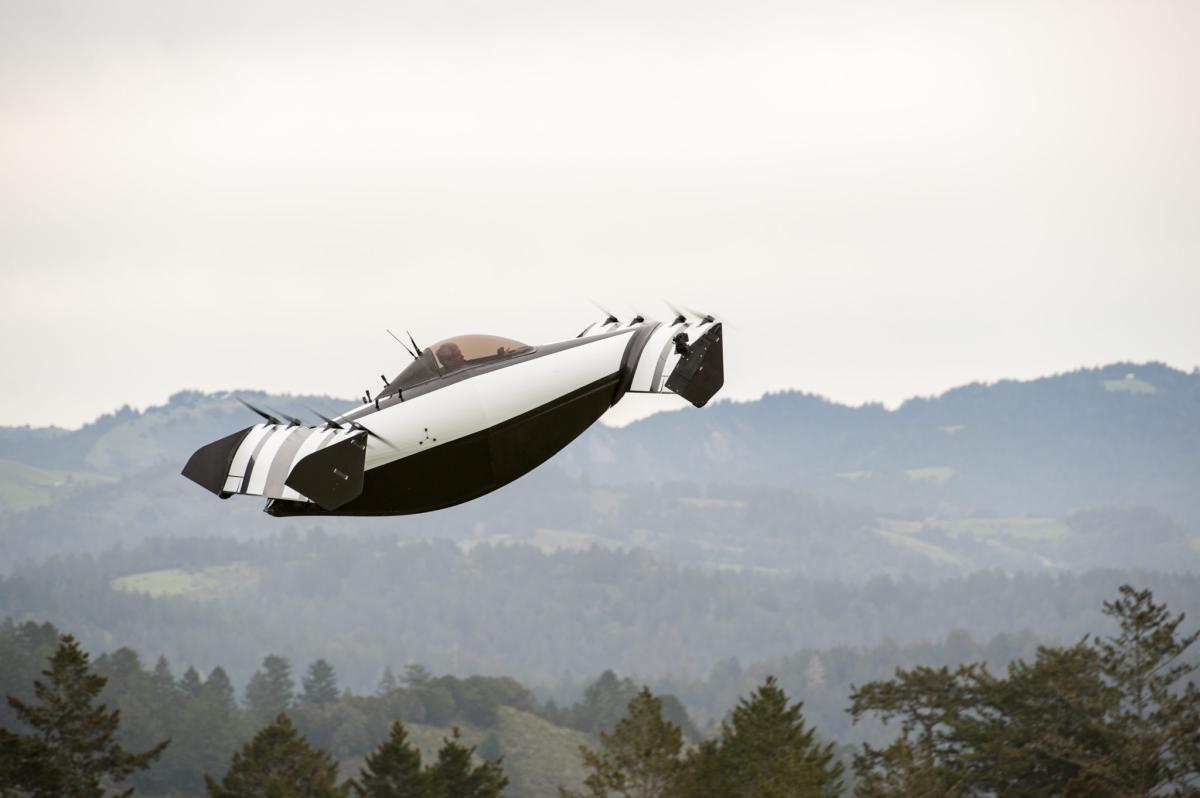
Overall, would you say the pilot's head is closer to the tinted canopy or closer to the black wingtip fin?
the tinted canopy

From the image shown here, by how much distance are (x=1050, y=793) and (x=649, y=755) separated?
35438 mm

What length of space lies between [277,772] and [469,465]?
354ft

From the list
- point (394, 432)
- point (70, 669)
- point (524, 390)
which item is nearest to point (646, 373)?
point (524, 390)

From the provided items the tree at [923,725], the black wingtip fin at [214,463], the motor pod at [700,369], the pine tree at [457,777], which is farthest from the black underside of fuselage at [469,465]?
the pine tree at [457,777]

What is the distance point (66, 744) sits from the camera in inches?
4951

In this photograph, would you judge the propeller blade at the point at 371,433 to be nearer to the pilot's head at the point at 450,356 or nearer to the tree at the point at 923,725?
the pilot's head at the point at 450,356

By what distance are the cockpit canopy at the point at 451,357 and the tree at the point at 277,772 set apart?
99.8 metres

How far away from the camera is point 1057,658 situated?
14800cm

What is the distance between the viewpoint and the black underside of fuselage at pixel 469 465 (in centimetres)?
3048

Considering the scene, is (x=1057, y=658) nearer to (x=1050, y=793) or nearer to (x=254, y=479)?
(x=1050, y=793)

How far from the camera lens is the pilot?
32.4 metres

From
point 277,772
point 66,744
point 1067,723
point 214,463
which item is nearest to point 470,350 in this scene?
point 214,463

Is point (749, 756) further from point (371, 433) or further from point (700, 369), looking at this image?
point (371, 433)

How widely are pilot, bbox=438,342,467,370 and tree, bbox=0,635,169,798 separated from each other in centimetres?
9287
